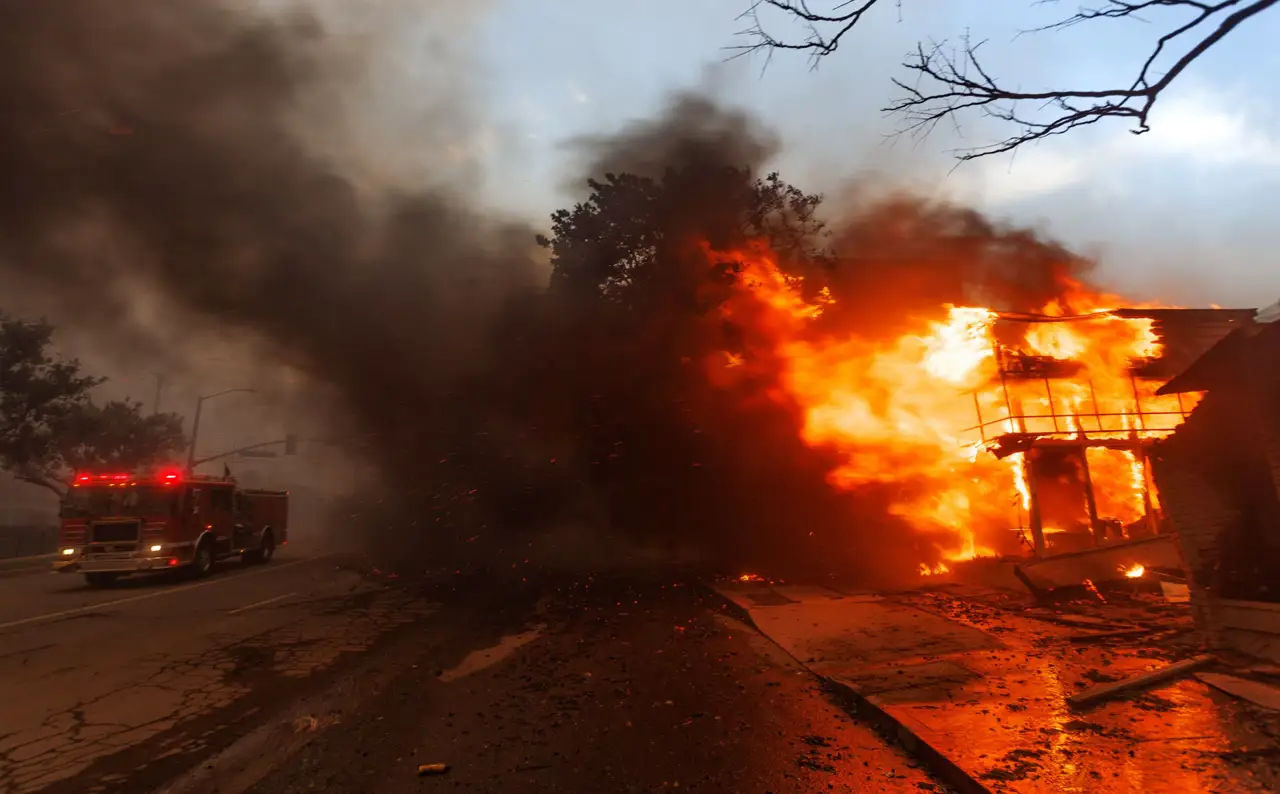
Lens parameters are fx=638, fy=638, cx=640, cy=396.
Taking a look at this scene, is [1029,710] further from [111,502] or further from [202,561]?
[111,502]

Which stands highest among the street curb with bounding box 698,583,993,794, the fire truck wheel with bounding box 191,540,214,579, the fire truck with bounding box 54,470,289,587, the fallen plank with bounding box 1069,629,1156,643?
the fire truck with bounding box 54,470,289,587

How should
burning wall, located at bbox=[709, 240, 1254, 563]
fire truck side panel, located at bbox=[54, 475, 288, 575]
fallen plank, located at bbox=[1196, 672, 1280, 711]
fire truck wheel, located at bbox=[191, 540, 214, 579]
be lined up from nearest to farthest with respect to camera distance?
fallen plank, located at bbox=[1196, 672, 1280, 711] → burning wall, located at bbox=[709, 240, 1254, 563] → fire truck side panel, located at bbox=[54, 475, 288, 575] → fire truck wheel, located at bbox=[191, 540, 214, 579]

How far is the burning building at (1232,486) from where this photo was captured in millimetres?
5879

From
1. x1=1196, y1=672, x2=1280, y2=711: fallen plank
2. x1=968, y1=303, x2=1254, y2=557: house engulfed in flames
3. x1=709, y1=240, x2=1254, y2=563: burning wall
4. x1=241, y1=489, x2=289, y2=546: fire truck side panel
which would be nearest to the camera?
x1=1196, y1=672, x2=1280, y2=711: fallen plank

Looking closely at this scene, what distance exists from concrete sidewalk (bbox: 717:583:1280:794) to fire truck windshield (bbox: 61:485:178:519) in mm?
13804

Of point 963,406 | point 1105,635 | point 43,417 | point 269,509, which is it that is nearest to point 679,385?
point 963,406

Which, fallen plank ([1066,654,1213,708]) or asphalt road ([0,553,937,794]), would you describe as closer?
asphalt road ([0,553,937,794])

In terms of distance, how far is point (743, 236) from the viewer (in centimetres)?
1861

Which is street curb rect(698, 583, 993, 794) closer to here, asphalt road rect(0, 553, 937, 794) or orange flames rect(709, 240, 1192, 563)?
asphalt road rect(0, 553, 937, 794)

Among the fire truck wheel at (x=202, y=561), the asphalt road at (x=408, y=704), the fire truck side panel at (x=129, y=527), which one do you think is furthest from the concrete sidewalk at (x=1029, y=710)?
the fire truck wheel at (x=202, y=561)

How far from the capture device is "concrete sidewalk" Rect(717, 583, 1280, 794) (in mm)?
3887

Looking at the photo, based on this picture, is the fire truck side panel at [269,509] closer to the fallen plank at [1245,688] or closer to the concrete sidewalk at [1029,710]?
the concrete sidewalk at [1029,710]

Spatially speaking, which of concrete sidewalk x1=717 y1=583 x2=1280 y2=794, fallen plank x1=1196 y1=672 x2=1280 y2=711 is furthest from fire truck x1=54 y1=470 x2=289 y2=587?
fallen plank x1=1196 y1=672 x2=1280 y2=711

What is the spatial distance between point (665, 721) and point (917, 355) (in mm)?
10520
